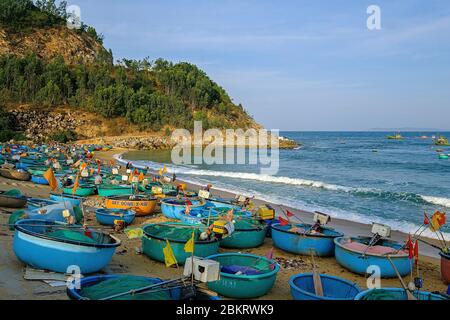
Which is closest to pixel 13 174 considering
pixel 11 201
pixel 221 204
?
pixel 11 201

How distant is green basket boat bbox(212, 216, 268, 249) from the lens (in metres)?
12.2

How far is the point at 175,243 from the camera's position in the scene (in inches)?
385

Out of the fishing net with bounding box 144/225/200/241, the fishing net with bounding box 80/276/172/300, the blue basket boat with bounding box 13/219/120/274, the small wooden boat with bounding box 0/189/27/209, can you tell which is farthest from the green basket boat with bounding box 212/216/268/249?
the small wooden boat with bounding box 0/189/27/209

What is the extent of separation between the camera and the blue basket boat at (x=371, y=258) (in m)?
10.2

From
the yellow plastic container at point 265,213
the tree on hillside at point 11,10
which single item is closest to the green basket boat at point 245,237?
the yellow plastic container at point 265,213

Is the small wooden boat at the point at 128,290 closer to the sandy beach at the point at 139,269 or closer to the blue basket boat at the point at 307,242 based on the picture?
the sandy beach at the point at 139,269

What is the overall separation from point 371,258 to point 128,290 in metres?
6.46

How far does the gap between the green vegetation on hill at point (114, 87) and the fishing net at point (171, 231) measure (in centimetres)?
7176

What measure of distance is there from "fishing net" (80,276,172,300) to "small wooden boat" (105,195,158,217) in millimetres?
8930

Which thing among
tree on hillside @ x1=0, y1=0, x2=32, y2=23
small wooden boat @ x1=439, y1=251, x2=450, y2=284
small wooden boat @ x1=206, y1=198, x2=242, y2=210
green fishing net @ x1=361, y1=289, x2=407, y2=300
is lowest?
small wooden boat @ x1=439, y1=251, x2=450, y2=284

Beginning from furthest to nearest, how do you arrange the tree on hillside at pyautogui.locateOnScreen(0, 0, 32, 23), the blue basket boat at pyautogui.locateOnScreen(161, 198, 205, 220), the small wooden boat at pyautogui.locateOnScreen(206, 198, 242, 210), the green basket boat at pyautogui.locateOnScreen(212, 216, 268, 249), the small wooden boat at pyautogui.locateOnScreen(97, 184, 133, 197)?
the tree on hillside at pyautogui.locateOnScreen(0, 0, 32, 23), the small wooden boat at pyautogui.locateOnScreen(97, 184, 133, 197), the small wooden boat at pyautogui.locateOnScreen(206, 198, 242, 210), the blue basket boat at pyautogui.locateOnScreen(161, 198, 205, 220), the green basket boat at pyautogui.locateOnScreen(212, 216, 268, 249)

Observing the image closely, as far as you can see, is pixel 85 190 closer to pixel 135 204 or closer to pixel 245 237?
pixel 135 204

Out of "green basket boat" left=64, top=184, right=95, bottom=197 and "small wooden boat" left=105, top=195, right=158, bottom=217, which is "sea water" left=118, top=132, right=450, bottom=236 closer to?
"small wooden boat" left=105, top=195, right=158, bottom=217

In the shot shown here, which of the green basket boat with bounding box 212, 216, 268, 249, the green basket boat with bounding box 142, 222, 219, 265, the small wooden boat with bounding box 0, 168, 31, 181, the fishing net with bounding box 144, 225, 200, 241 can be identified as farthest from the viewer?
the small wooden boat with bounding box 0, 168, 31, 181
